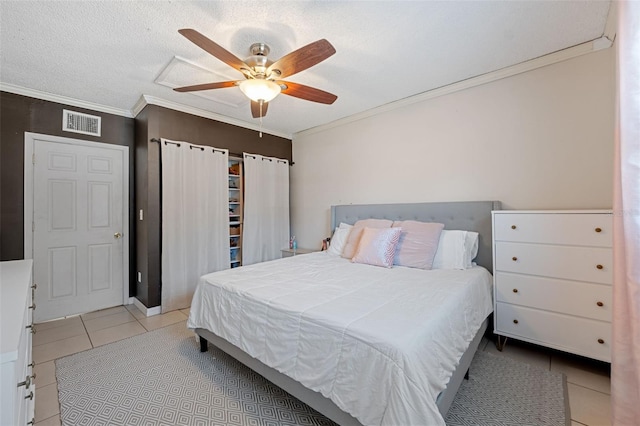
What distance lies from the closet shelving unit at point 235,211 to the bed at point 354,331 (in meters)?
1.79

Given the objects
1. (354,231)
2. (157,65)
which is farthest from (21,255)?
(354,231)

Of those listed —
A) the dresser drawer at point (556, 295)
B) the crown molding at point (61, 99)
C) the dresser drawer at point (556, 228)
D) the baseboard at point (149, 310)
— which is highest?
the crown molding at point (61, 99)

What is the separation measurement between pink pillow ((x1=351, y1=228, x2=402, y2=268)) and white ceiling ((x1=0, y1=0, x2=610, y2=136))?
1.58 meters

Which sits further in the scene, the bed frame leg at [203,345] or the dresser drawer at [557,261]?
the bed frame leg at [203,345]

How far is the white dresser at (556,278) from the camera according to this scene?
1878mm

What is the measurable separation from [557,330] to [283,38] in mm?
3061

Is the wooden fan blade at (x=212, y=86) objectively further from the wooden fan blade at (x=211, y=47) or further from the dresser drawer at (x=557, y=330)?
the dresser drawer at (x=557, y=330)

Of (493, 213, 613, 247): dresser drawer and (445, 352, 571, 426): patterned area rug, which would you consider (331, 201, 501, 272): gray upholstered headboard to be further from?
(445, 352, 571, 426): patterned area rug

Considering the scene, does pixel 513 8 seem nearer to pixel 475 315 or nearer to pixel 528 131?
pixel 528 131

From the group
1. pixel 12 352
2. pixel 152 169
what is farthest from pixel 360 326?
pixel 152 169

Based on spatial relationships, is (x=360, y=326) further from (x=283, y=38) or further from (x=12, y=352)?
(x=283, y=38)

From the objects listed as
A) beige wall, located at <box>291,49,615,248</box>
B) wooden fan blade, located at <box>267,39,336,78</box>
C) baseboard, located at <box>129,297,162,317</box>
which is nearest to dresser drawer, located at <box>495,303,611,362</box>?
beige wall, located at <box>291,49,615,248</box>

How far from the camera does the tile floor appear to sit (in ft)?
5.38

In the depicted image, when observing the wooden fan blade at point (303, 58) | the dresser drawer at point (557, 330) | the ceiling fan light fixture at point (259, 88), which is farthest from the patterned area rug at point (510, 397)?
the ceiling fan light fixture at point (259, 88)
